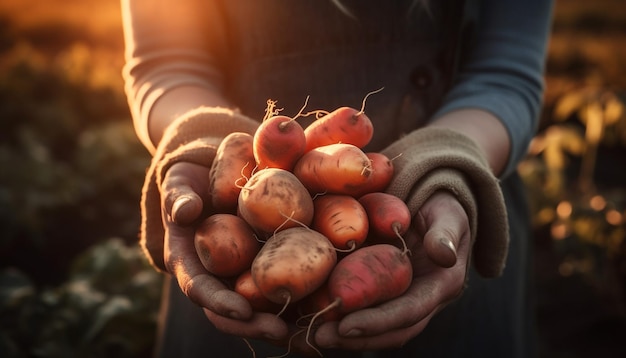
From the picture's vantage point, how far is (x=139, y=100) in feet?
6.42

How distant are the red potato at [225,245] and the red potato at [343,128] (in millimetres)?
365

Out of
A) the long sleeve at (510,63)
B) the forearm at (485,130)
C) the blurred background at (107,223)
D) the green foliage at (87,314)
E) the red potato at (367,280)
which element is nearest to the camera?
the red potato at (367,280)

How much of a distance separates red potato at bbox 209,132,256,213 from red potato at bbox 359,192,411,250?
0.35 metres

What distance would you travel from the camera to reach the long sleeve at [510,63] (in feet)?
6.35

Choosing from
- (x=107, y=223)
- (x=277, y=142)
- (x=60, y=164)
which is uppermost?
(x=277, y=142)

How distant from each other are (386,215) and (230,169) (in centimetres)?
44

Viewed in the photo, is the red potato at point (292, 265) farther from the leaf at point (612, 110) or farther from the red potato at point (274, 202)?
the leaf at point (612, 110)

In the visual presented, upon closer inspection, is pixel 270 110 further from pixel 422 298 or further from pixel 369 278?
pixel 422 298

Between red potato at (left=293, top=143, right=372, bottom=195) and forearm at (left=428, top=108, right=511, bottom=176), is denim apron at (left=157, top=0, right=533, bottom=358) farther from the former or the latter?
red potato at (left=293, top=143, right=372, bottom=195)

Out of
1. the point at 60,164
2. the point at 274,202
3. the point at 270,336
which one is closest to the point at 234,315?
the point at 270,336

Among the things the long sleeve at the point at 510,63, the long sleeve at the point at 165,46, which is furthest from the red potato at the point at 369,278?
the long sleeve at the point at 165,46

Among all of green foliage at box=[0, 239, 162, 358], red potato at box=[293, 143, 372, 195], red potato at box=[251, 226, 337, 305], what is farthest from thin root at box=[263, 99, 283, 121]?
green foliage at box=[0, 239, 162, 358]

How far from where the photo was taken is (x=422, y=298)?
128cm

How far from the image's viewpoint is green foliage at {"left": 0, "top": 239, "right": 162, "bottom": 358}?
9.15ft
